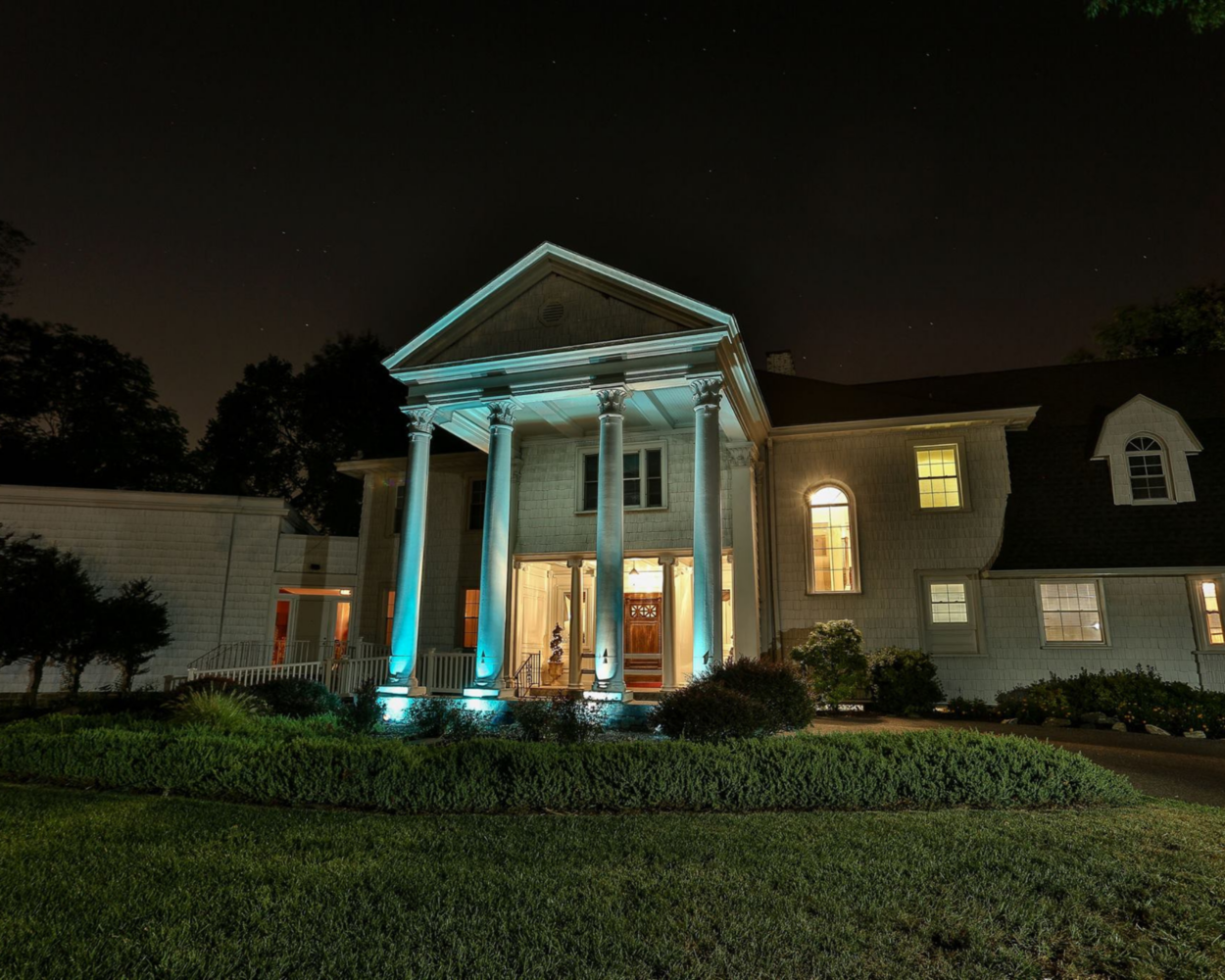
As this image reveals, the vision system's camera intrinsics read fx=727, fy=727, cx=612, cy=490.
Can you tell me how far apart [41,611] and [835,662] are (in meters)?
18.3

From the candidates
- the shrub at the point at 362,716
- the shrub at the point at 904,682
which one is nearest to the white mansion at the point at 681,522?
the shrub at the point at 904,682

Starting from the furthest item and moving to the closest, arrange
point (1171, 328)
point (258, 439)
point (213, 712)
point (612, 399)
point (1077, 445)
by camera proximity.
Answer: point (258, 439) < point (1171, 328) < point (1077, 445) < point (612, 399) < point (213, 712)

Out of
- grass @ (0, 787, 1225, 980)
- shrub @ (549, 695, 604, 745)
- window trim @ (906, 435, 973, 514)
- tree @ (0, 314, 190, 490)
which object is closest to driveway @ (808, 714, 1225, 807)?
grass @ (0, 787, 1225, 980)

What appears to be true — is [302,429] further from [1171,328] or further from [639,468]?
[1171,328]

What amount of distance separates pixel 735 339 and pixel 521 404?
205 inches

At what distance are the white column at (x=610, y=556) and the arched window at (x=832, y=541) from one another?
6.63 meters

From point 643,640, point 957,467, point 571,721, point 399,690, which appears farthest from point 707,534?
point 957,467

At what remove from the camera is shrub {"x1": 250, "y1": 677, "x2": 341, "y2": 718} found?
44.9 ft

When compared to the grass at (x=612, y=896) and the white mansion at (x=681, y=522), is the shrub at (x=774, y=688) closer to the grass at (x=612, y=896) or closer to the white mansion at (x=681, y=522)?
the white mansion at (x=681, y=522)

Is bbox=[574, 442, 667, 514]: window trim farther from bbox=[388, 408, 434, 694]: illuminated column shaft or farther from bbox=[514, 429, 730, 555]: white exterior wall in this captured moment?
bbox=[388, 408, 434, 694]: illuminated column shaft

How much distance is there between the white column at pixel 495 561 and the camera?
15.5 m

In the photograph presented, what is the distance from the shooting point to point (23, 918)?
15.7 feet

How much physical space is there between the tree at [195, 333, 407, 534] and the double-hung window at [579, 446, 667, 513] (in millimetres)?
24185

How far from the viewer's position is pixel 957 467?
18734 millimetres
